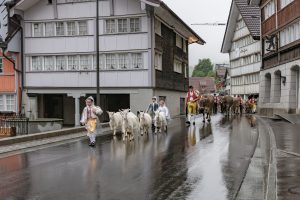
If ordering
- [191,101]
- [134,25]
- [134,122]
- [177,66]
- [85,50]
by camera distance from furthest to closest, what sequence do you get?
[177,66] → [85,50] → [134,25] → [191,101] → [134,122]

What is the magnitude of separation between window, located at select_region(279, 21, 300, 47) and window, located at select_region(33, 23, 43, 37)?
58.1ft

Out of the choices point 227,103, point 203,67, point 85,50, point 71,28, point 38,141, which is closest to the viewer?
point 38,141

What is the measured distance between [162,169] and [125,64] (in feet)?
83.6

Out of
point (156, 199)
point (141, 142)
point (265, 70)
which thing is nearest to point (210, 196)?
point (156, 199)

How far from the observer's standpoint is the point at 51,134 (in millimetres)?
20094


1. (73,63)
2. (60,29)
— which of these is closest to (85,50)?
(73,63)

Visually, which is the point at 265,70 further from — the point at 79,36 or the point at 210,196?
the point at 210,196

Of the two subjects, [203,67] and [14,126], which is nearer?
[14,126]

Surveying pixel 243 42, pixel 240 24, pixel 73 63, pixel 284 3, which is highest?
pixel 240 24

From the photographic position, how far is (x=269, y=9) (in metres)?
38.2

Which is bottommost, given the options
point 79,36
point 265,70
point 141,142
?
point 141,142

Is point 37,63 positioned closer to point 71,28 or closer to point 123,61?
point 71,28

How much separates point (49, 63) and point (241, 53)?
39.8 m

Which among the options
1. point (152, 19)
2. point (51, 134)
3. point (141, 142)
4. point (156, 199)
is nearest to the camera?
point (156, 199)
